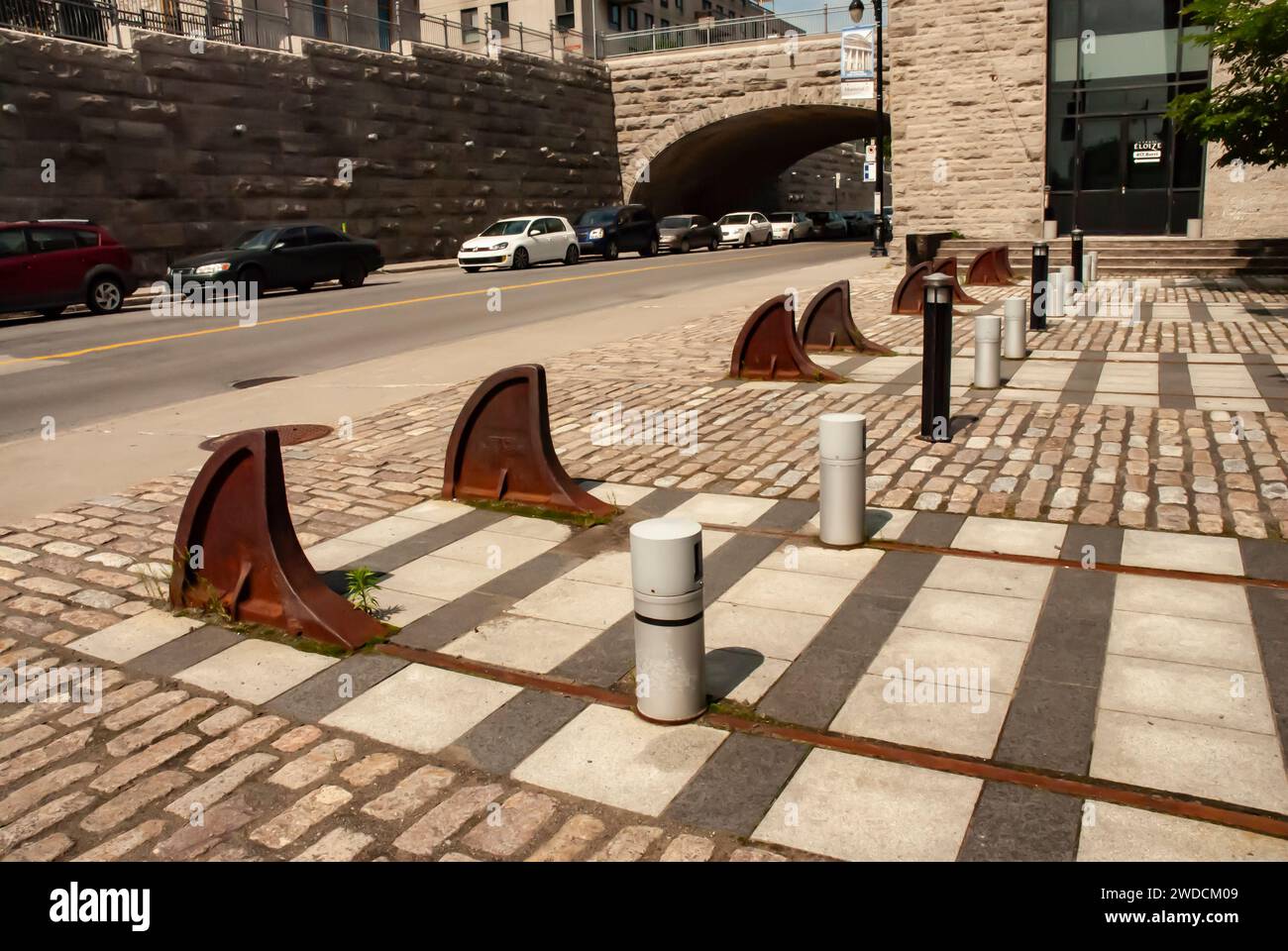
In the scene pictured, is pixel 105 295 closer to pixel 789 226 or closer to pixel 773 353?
pixel 773 353

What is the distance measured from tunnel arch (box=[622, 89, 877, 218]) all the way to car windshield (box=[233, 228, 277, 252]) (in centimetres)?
2303

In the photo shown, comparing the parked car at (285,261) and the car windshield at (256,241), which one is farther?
the car windshield at (256,241)

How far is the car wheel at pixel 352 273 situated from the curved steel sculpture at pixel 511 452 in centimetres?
1949

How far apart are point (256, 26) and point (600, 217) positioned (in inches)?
447

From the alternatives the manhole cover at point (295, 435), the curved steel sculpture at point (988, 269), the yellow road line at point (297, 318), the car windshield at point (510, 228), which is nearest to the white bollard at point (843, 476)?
the manhole cover at point (295, 435)

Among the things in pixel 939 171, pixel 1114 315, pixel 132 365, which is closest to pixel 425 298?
pixel 132 365

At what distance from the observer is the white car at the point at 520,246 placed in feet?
98.4

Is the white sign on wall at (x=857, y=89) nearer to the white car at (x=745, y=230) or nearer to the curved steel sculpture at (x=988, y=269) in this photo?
the white car at (x=745, y=230)

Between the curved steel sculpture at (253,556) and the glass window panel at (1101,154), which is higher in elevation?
the glass window panel at (1101,154)

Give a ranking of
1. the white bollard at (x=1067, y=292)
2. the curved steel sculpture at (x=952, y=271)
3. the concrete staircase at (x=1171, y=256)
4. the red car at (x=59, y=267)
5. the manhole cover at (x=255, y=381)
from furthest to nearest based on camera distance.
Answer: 1. the concrete staircase at (x=1171, y=256)
2. the red car at (x=59, y=267)
3. the white bollard at (x=1067, y=292)
4. the curved steel sculpture at (x=952, y=271)
5. the manhole cover at (x=255, y=381)

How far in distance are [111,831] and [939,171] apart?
28107 mm

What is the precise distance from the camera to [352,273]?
2577 cm

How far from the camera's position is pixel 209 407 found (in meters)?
11.1

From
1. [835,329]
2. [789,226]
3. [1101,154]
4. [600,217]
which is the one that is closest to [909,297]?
[835,329]
